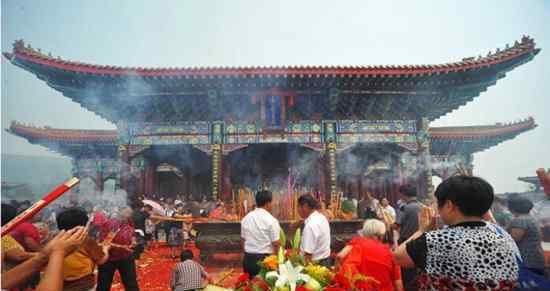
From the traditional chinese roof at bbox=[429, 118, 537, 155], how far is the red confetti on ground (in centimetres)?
737

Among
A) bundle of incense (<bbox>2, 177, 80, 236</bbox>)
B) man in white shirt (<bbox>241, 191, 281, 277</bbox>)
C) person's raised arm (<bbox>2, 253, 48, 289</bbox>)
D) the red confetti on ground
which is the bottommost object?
the red confetti on ground

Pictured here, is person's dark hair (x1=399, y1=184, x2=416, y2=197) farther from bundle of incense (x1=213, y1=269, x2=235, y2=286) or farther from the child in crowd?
the child in crowd

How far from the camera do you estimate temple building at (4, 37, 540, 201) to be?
288 inches

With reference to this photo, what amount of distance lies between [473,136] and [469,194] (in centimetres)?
1019

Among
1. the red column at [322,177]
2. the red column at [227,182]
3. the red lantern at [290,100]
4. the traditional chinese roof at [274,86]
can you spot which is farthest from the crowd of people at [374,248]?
the red column at [227,182]

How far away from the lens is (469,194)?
1.52 meters

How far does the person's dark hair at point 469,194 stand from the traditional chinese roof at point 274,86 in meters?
5.99

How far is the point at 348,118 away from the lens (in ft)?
28.4

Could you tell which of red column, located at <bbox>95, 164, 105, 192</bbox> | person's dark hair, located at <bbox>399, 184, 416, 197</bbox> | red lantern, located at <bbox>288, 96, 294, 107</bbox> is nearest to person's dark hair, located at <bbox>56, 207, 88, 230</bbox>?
person's dark hair, located at <bbox>399, 184, 416, 197</bbox>

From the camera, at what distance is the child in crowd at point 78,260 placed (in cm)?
233

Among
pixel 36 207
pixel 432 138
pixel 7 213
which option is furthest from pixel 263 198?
pixel 432 138

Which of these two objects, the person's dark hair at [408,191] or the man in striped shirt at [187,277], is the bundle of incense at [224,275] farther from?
the person's dark hair at [408,191]

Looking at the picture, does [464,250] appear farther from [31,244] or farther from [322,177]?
[322,177]

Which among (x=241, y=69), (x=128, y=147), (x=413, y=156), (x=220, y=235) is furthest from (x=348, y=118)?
(x=128, y=147)
